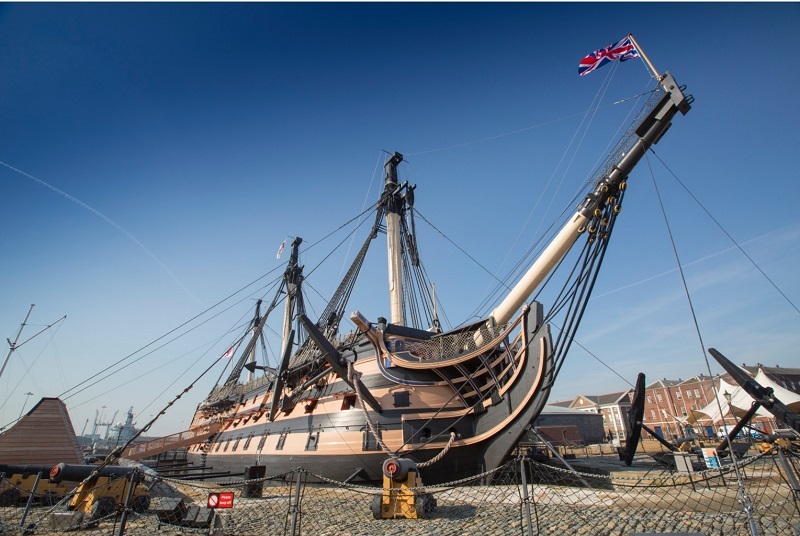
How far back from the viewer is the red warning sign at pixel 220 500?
226 inches

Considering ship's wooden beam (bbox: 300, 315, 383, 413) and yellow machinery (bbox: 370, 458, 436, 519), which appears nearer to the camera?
yellow machinery (bbox: 370, 458, 436, 519)

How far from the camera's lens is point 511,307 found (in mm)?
12117

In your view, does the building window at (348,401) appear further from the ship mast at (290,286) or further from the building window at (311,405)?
the ship mast at (290,286)

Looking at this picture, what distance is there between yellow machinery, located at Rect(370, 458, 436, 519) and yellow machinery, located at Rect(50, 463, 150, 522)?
198 inches

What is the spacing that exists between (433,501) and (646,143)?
31.9 feet

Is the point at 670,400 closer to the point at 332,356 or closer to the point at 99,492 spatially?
the point at 332,356

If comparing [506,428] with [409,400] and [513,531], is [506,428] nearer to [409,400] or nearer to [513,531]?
[409,400]

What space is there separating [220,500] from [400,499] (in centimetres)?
370

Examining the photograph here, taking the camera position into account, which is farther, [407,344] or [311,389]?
[311,389]

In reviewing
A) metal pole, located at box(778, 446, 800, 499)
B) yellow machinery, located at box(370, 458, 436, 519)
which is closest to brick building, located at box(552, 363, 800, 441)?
yellow machinery, located at box(370, 458, 436, 519)

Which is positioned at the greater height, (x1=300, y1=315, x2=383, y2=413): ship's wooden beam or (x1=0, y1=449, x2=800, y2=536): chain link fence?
(x1=300, y1=315, x2=383, y2=413): ship's wooden beam

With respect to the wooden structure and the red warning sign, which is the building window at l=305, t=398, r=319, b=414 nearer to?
the wooden structure

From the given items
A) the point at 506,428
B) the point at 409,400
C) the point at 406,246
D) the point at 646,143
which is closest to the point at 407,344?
the point at 409,400

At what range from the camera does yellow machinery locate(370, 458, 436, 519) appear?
7766mm
